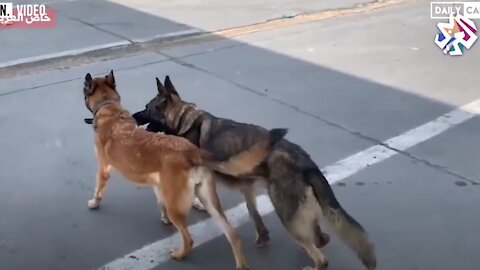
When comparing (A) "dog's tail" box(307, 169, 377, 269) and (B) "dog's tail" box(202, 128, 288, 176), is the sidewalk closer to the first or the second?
(B) "dog's tail" box(202, 128, 288, 176)

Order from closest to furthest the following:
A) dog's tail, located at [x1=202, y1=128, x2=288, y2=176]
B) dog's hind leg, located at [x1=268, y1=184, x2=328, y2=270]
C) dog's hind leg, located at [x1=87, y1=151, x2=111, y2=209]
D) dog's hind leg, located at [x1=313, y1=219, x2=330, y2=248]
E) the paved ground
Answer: dog's tail, located at [x1=202, y1=128, x2=288, y2=176] < dog's hind leg, located at [x1=268, y1=184, x2=328, y2=270] < dog's hind leg, located at [x1=313, y1=219, x2=330, y2=248] < the paved ground < dog's hind leg, located at [x1=87, y1=151, x2=111, y2=209]

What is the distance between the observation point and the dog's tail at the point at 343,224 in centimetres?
348

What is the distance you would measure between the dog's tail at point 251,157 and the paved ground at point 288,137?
2.39 feet

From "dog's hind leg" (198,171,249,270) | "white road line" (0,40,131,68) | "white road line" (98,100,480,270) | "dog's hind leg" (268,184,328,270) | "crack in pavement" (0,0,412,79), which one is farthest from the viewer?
"white road line" (0,40,131,68)

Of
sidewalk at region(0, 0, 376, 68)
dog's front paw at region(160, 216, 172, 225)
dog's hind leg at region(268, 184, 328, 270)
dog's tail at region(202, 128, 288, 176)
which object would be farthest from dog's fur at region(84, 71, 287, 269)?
sidewalk at region(0, 0, 376, 68)

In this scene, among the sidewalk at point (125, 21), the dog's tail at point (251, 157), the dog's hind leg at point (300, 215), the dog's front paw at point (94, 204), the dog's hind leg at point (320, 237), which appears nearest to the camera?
the dog's tail at point (251, 157)

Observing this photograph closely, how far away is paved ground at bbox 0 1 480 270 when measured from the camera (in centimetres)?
403

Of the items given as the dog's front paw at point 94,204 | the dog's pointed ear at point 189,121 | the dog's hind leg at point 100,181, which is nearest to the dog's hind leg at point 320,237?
the dog's pointed ear at point 189,121

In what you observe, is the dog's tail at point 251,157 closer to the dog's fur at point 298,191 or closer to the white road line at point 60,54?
the dog's fur at point 298,191

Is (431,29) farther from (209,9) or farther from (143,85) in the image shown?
(143,85)

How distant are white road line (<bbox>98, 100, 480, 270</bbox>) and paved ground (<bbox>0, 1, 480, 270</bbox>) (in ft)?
0.11

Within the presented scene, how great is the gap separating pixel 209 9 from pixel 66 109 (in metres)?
4.82

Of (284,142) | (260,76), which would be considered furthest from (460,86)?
(284,142)

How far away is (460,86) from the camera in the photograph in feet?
23.6
